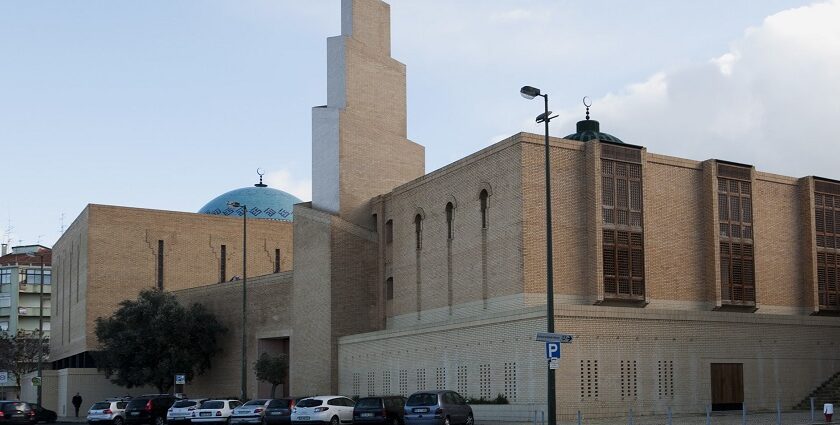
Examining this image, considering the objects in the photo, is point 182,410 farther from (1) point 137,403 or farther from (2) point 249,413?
(2) point 249,413

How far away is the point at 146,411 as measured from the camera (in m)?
46.0

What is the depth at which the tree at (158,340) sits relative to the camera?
208 ft

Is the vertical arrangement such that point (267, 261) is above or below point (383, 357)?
above

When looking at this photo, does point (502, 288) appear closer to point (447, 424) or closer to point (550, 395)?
point (447, 424)

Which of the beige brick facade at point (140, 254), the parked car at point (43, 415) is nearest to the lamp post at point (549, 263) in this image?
the parked car at point (43, 415)

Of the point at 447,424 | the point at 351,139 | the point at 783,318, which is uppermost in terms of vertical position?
the point at 351,139

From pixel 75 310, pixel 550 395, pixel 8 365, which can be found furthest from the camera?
pixel 8 365

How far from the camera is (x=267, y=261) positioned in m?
79.2

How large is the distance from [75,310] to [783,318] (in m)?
52.6

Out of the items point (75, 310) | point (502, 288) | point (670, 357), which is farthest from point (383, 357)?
point (75, 310)

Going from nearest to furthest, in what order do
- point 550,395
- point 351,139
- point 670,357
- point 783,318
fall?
point 550,395, point 670,357, point 783,318, point 351,139

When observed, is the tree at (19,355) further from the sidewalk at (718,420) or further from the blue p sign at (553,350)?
the blue p sign at (553,350)

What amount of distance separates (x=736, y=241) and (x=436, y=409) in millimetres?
19601

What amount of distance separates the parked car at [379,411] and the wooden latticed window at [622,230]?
35.1ft
